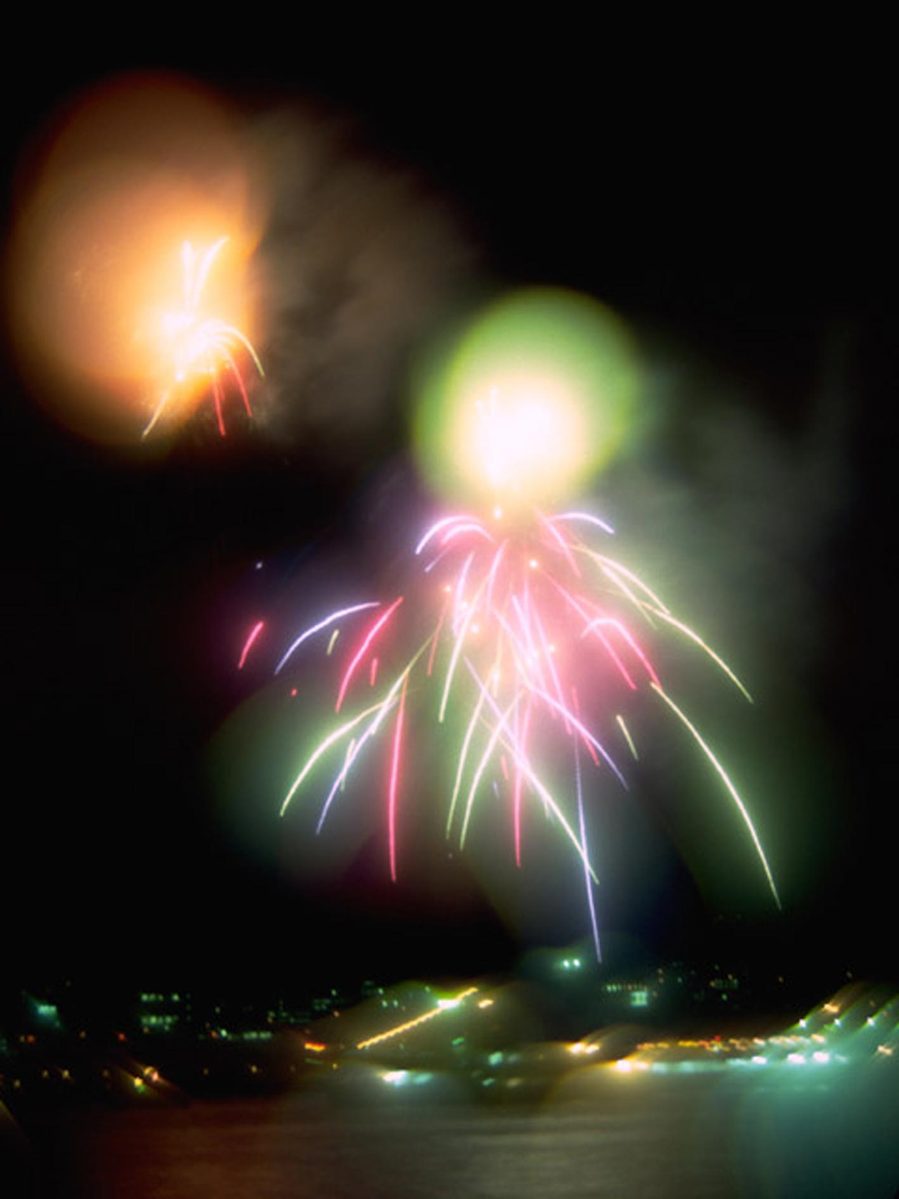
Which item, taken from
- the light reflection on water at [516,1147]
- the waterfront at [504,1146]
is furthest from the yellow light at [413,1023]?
the light reflection on water at [516,1147]

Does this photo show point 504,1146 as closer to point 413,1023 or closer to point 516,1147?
point 516,1147

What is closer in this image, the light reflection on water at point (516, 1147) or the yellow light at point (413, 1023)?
the light reflection on water at point (516, 1147)

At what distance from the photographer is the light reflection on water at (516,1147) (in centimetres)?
828

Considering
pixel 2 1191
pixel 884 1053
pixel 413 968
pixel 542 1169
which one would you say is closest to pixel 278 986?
pixel 413 968

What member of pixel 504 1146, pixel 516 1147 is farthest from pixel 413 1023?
pixel 516 1147

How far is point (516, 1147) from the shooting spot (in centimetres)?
1034

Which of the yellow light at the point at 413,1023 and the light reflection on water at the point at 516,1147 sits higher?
the yellow light at the point at 413,1023

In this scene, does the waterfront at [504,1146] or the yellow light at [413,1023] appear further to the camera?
the yellow light at [413,1023]

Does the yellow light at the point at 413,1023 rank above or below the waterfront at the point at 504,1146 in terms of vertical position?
above

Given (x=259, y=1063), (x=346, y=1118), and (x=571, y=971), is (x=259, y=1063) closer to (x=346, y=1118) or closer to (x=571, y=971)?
(x=346, y=1118)

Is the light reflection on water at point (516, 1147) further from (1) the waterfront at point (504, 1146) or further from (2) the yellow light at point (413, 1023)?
(2) the yellow light at point (413, 1023)

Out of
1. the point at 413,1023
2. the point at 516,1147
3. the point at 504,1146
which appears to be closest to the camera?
the point at 516,1147

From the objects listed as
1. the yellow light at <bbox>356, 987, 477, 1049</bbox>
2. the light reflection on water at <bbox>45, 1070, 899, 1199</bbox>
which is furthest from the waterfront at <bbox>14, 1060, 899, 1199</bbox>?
the yellow light at <bbox>356, 987, 477, 1049</bbox>

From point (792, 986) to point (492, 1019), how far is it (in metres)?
14.4
